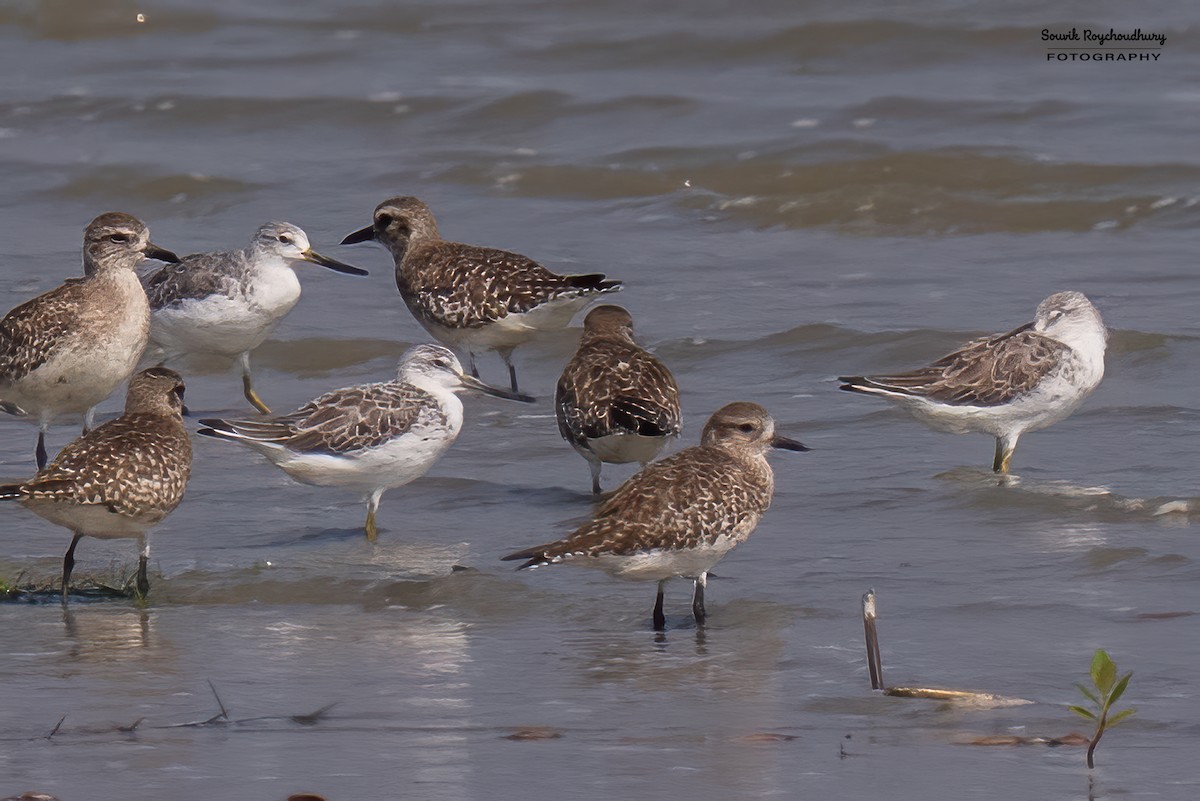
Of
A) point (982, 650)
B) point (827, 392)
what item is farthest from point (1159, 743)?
point (827, 392)

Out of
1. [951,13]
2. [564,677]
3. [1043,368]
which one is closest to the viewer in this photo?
[564,677]

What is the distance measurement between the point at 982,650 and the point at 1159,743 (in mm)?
1252

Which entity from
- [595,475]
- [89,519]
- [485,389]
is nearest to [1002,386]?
[595,475]

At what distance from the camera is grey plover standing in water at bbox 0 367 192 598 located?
8211mm

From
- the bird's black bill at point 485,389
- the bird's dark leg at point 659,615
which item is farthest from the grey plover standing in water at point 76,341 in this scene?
the bird's dark leg at point 659,615

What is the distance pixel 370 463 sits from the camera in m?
9.79

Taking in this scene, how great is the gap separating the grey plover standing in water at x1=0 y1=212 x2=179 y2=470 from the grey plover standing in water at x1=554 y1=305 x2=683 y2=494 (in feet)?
8.49

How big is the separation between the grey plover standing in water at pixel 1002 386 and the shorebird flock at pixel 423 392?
1 centimetres

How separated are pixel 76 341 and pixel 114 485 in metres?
3.11

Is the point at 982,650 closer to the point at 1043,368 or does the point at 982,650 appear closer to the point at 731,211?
the point at 1043,368

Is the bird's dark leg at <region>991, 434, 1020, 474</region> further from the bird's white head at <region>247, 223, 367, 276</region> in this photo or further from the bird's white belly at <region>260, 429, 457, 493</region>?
the bird's white head at <region>247, 223, 367, 276</region>

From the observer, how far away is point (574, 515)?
401 inches

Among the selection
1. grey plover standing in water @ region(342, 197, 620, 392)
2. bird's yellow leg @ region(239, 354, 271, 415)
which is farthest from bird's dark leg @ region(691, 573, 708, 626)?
bird's yellow leg @ region(239, 354, 271, 415)

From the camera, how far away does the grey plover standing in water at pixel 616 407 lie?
10.3 meters
